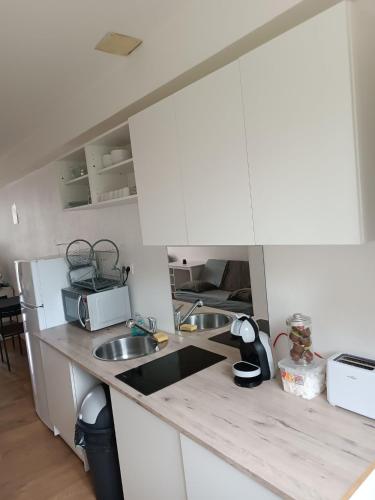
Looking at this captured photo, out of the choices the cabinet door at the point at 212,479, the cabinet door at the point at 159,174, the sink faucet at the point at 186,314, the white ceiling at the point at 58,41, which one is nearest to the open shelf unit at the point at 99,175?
the cabinet door at the point at 159,174

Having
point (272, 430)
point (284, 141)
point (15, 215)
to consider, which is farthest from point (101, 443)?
point (15, 215)

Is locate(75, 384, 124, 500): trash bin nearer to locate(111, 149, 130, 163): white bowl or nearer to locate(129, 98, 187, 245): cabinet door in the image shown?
locate(129, 98, 187, 245): cabinet door

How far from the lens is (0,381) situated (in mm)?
3973

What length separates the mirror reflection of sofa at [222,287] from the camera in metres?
1.86

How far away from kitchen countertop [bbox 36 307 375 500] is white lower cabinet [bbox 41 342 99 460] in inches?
22.4

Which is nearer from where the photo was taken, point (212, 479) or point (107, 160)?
point (212, 479)

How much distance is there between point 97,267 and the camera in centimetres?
312

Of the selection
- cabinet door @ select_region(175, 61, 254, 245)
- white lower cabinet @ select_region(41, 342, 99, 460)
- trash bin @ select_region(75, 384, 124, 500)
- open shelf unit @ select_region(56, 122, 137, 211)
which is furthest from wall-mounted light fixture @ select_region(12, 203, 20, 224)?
cabinet door @ select_region(175, 61, 254, 245)

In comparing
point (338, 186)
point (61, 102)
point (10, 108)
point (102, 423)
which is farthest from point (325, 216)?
point (10, 108)

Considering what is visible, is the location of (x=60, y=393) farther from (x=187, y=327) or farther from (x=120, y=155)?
(x=120, y=155)

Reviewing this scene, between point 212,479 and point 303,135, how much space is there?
1185mm

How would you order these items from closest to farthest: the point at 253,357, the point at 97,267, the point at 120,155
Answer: the point at 253,357
the point at 120,155
the point at 97,267

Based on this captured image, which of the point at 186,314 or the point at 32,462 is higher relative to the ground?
the point at 186,314

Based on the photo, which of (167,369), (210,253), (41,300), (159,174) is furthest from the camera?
(41,300)
